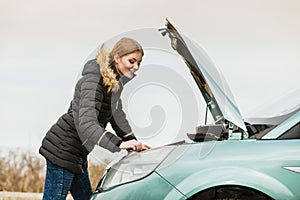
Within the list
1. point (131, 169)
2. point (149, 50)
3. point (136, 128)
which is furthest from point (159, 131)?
point (131, 169)

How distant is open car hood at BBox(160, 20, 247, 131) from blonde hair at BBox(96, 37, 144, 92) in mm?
241

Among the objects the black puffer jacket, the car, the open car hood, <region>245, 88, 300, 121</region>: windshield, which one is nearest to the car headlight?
the car

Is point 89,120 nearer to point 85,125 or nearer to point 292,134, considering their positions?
point 85,125

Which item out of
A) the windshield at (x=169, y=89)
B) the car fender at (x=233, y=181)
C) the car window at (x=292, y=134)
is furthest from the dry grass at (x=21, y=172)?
the car window at (x=292, y=134)

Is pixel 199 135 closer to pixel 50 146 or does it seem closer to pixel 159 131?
pixel 159 131

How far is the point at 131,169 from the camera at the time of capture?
10.8 feet

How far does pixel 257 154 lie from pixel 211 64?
87 cm

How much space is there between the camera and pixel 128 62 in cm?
370

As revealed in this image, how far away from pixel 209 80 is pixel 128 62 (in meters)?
0.53

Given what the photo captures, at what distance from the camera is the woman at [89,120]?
358cm

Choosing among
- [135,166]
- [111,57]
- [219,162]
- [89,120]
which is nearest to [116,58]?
[111,57]

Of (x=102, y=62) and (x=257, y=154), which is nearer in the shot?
(x=257, y=154)

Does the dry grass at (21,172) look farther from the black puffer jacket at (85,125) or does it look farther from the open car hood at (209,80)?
the open car hood at (209,80)

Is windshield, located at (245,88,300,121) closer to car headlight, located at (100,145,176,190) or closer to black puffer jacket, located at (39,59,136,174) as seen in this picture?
car headlight, located at (100,145,176,190)
